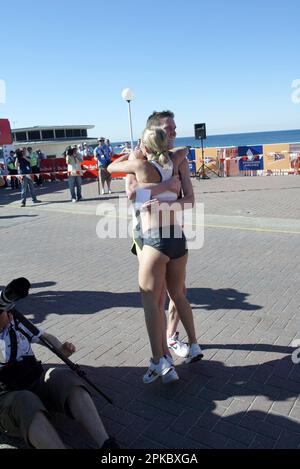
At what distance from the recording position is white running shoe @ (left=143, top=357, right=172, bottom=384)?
3258 mm

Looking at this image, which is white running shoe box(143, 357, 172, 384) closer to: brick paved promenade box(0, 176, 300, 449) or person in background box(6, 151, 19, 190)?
brick paved promenade box(0, 176, 300, 449)

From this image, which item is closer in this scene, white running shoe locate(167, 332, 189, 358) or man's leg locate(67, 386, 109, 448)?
man's leg locate(67, 386, 109, 448)

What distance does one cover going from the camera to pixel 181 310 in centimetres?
345

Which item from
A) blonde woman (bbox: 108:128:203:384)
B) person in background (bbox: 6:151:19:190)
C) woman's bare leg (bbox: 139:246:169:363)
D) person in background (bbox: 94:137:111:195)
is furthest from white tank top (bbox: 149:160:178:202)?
person in background (bbox: 6:151:19:190)

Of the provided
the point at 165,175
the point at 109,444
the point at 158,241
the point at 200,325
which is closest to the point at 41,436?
the point at 109,444

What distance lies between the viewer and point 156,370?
130 inches

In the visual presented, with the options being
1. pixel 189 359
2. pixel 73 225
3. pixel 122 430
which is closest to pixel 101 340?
pixel 189 359

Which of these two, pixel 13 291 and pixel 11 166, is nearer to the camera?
pixel 13 291

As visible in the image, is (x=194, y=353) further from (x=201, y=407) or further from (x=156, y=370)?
(x=201, y=407)

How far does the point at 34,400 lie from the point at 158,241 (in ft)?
4.41

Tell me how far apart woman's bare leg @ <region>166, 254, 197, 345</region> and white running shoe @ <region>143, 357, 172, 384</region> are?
386mm

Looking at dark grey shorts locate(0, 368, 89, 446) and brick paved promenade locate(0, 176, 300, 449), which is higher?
dark grey shorts locate(0, 368, 89, 446)

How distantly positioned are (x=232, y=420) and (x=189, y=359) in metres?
0.80

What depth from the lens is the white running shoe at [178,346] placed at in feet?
12.1
